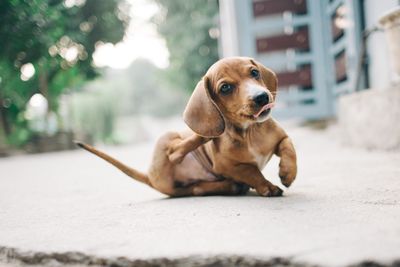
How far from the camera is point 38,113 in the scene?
40.8 ft

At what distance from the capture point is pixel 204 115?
197 centimetres

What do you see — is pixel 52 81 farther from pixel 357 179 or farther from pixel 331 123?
pixel 357 179

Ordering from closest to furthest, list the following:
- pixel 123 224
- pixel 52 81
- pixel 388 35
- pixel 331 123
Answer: pixel 123 224 → pixel 388 35 → pixel 331 123 → pixel 52 81

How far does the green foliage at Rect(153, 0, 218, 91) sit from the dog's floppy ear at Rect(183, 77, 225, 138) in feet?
31.5

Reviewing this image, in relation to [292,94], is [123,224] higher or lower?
lower

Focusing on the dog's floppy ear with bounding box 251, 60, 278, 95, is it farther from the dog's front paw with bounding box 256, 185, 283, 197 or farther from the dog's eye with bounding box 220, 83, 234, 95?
the dog's front paw with bounding box 256, 185, 283, 197

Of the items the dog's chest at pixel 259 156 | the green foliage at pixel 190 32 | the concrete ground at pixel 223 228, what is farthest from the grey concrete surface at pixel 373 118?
the green foliage at pixel 190 32

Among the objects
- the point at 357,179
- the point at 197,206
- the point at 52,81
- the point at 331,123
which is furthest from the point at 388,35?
the point at 52,81

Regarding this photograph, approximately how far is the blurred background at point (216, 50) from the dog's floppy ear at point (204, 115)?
1997 mm

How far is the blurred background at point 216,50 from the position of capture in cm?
432

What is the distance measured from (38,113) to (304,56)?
8.33m

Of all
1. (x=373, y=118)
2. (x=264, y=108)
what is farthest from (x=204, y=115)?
(x=373, y=118)

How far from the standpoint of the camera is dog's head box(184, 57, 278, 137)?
1882 millimetres

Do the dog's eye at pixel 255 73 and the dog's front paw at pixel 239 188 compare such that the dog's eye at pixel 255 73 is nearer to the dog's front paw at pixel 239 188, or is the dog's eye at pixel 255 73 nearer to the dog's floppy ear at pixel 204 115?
the dog's floppy ear at pixel 204 115
